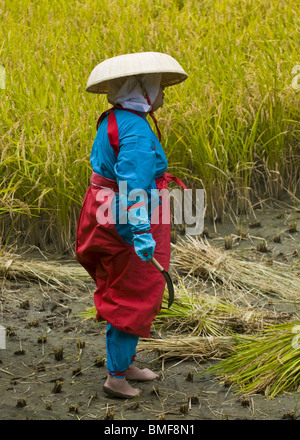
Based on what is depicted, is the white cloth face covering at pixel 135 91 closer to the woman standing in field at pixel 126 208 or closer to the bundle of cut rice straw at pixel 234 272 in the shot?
the woman standing in field at pixel 126 208

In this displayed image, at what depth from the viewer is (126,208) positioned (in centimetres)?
228

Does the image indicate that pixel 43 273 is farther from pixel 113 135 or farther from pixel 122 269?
pixel 113 135

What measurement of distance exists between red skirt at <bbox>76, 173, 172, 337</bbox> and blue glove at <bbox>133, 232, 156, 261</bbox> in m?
0.20

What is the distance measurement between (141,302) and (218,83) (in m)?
2.22

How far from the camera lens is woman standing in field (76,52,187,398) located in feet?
7.46

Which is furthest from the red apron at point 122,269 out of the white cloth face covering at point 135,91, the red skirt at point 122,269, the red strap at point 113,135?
the white cloth face covering at point 135,91

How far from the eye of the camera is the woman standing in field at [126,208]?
2273 mm

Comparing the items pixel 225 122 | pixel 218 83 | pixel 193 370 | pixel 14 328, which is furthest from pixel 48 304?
pixel 218 83

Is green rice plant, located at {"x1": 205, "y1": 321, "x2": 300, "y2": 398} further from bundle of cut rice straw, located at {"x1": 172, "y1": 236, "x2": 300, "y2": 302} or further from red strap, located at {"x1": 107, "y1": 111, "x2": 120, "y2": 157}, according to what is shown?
red strap, located at {"x1": 107, "y1": 111, "x2": 120, "y2": 157}

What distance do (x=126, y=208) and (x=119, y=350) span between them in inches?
22.0

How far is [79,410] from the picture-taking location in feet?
8.14

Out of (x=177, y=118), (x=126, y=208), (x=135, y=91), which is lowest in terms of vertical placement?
(x=126, y=208)

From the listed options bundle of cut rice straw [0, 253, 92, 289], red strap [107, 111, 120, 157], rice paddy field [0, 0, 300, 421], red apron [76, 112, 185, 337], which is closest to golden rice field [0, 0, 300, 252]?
rice paddy field [0, 0, 300, 421]

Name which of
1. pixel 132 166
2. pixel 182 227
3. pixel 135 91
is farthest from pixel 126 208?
pixel 182 227
